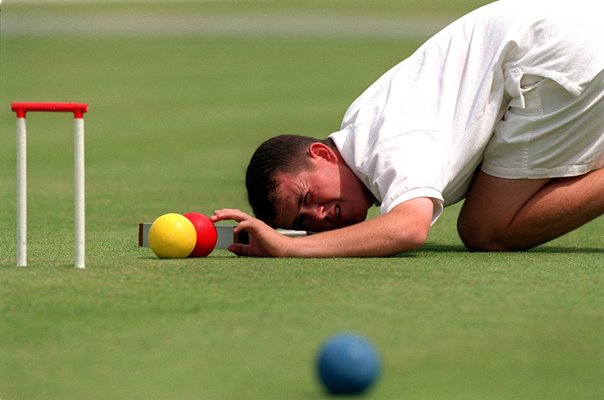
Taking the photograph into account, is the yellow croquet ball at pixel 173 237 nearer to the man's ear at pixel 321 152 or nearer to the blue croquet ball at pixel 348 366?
the man's ear at pixel 321 152

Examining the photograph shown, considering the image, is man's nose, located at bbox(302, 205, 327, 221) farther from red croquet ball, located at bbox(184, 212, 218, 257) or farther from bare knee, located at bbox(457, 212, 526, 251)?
bare knee, located at bbox(457, 212, 526, 251)

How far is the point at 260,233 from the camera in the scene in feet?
16.4

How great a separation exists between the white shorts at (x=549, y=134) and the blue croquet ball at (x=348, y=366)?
2.65 m

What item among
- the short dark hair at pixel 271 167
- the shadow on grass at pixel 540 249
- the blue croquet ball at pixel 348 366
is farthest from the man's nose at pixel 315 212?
the blue croquet ball at pixel 348 366

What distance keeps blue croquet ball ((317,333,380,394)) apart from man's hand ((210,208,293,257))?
196 centimetres

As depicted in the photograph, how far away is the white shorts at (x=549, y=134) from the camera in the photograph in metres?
5.43

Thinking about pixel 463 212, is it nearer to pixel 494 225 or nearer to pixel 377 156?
pixel 494 225

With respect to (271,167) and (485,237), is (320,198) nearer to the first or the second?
(271,167)

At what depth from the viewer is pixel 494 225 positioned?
18.4 feet

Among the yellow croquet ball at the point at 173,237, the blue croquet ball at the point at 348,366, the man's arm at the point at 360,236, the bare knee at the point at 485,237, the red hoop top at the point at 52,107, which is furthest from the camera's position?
the bare knee at the point at 485,237

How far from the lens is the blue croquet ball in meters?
2.96

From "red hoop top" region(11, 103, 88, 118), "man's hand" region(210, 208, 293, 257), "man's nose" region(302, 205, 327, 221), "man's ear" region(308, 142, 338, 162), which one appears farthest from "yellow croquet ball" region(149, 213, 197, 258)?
"red hoop top" region(11, 103, 88, 118)

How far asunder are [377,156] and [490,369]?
80.4 inches

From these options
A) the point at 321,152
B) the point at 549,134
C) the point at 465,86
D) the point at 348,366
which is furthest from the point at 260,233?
the point at 348,366
